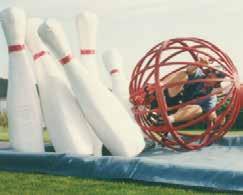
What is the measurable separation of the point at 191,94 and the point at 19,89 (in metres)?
1.77

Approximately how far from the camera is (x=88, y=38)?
473 cm

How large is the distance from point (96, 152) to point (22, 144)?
2.13ft

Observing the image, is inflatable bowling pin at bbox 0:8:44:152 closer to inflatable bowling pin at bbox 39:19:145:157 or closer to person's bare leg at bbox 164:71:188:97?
inflatable bowling pin at bbox 39:19:145:157

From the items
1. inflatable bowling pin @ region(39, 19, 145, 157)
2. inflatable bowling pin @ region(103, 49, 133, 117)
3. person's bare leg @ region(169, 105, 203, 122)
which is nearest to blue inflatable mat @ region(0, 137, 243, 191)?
inflatable bowling pin @ region(39, 19, 145, 157)

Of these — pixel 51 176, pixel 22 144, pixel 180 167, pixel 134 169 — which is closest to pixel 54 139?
pixel 22 144

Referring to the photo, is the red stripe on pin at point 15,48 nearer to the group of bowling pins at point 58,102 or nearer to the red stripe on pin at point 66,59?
the group of bowling pins at point 58,102

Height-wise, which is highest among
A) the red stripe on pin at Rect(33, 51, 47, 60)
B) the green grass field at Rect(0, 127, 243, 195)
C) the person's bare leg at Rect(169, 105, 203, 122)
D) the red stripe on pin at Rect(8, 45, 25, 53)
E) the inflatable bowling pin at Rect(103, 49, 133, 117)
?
the red stripe on pin at Rect(8, 45, 25, 53)

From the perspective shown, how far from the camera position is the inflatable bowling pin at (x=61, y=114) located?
162 inches

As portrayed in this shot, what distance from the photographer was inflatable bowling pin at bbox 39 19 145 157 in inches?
158

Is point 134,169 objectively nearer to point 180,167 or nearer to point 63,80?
point 180,167

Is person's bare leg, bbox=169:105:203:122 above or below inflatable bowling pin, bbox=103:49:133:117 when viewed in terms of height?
below

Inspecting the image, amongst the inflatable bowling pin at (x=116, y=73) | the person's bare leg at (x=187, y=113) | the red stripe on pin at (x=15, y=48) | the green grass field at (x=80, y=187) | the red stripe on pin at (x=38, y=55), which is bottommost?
the green grass field at (x=80, y=187)

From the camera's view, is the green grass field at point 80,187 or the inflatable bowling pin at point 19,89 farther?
the inflatable bowling pin at point 19,89

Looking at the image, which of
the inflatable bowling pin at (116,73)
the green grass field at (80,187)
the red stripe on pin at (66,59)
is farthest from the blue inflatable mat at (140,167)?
the inflatable bowling pin at (116,73)
